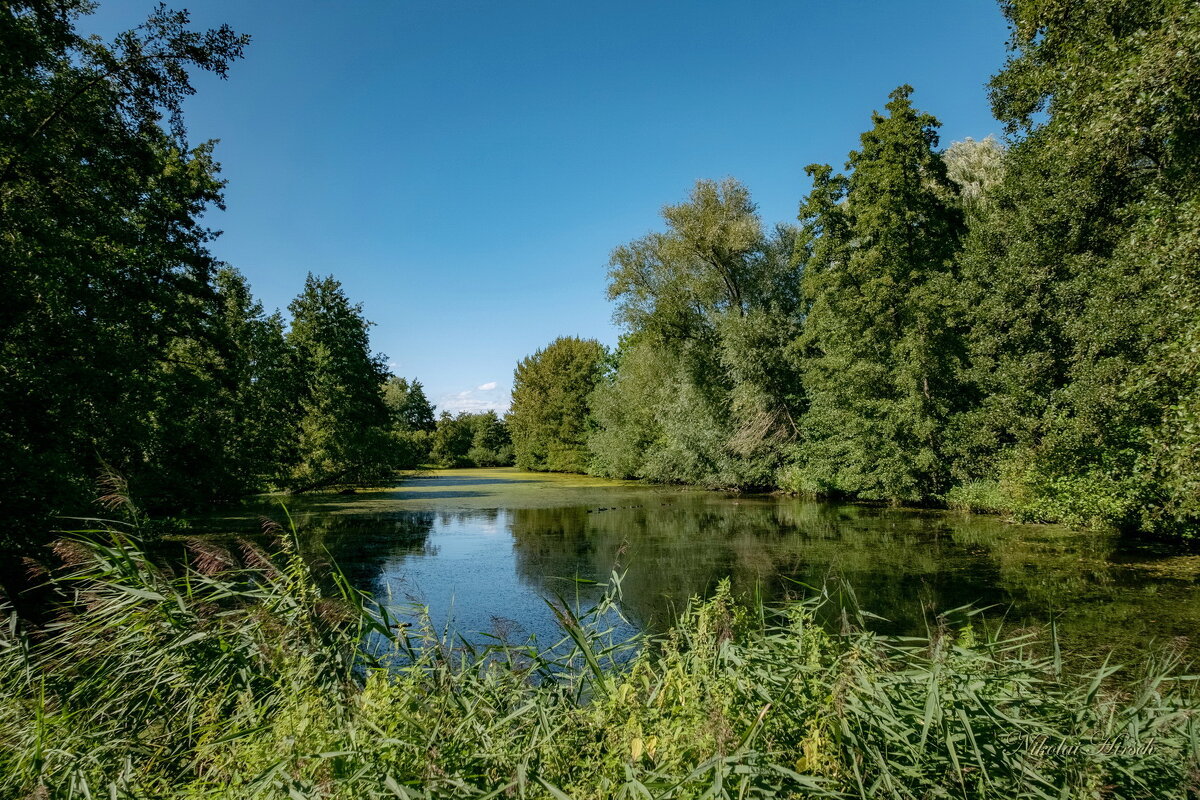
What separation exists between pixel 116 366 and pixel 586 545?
9.01 metres

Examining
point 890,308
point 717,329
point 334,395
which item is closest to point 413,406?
point 334,395

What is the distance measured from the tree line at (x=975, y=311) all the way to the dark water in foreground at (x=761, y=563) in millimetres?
1321

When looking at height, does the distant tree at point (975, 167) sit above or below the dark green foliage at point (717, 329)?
above

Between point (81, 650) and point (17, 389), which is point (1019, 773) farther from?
point (17, 389)

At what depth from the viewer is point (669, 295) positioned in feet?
81.0

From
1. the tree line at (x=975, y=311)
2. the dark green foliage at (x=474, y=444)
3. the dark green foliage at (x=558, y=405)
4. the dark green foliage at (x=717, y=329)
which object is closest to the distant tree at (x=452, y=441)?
the dark green foliage at (x=474, y=444)

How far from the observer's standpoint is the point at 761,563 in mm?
10461

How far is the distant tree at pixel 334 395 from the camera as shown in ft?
81.0

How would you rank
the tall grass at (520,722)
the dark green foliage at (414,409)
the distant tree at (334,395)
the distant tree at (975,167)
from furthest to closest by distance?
the dark green foliage at (414,409)
the distant tree at (334,395)
the distant tree at (975,167)
the tall grass at (520,722)

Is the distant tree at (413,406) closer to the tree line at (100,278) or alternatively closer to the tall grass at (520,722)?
the tree line at (100,278)

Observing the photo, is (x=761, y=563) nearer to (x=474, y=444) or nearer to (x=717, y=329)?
(x=717, y=329)

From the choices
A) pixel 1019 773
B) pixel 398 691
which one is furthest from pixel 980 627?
pixel 398 691

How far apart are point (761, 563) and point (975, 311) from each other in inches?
362

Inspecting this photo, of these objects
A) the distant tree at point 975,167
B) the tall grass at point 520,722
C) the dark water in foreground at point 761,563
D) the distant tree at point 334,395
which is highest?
the distant tree at point 975,167
